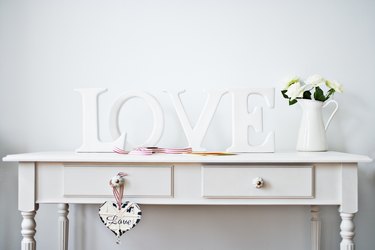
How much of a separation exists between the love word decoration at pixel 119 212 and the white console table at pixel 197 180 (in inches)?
1.0

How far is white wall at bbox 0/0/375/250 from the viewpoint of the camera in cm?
184

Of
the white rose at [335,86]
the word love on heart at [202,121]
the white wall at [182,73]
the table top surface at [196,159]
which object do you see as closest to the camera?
the table top surface at [196,159]

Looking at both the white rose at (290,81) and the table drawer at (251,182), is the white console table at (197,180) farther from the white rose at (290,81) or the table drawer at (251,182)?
the white rose at (290,81)

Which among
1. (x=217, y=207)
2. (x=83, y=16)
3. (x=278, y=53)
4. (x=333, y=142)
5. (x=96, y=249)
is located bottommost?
(x=96, y=249)

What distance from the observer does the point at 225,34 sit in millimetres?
1864

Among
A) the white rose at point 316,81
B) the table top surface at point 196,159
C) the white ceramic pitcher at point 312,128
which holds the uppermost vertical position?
the white rose at point 316,81

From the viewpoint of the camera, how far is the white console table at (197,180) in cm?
137

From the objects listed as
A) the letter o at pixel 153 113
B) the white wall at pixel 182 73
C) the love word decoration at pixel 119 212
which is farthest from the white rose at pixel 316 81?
the love word decoration at pixel 119 212

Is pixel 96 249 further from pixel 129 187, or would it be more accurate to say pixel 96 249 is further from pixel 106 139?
pixel 129 187

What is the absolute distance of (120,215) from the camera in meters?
1.38

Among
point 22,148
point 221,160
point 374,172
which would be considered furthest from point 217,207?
point 22,148

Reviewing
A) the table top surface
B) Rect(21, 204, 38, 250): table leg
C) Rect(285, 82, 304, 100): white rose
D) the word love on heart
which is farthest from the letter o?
Rect(285, 82, 304, 100): white rose

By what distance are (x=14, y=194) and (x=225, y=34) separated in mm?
1190

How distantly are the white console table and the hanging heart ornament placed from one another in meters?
0.03
